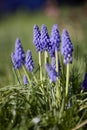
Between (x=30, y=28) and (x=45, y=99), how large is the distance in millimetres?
10768

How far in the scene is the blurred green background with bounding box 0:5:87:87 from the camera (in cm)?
895

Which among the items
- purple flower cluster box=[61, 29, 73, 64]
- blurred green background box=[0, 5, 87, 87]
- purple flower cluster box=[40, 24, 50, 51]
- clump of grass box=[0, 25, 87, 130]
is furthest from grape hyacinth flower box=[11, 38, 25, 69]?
blurred green background box=[0, 5, 87, 87]

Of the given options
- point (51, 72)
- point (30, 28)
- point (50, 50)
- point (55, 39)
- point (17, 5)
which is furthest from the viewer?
point (17, 5)

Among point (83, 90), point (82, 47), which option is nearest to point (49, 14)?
point (82, 47)

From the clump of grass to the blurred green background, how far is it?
1726 millimetres

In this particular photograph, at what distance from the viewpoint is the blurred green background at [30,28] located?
8.95m

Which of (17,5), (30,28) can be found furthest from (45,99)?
(17,5)

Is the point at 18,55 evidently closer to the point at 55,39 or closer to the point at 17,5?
the point at 55,39

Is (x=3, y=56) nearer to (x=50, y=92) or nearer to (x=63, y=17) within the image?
(x=63, y=17)

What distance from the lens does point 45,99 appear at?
361cm

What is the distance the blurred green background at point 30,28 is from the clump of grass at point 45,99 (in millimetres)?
1726

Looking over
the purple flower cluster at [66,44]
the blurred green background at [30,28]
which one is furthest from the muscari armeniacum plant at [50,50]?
the blurred green background at [30,28]

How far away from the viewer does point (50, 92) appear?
358 cm

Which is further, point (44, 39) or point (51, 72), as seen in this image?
point (44, 39)
